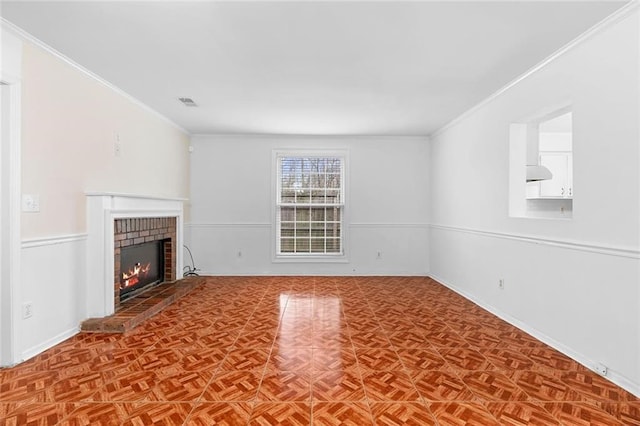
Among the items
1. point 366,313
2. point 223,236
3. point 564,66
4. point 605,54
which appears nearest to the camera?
point 605,54

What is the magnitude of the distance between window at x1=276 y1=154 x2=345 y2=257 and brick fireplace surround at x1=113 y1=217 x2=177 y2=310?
189 centimetres

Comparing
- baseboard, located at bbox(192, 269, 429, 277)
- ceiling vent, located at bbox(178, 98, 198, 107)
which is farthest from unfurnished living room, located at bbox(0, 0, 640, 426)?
baseboard, located at bbox(192, 269, 429, 277)

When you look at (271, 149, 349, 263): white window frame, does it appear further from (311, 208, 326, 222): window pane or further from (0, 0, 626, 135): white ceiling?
(0, 0, 626, 135): white ceiling

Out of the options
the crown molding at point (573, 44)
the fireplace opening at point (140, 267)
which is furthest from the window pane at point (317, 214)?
the crown molding at point (573, 44)

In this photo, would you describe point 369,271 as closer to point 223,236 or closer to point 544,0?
point 223,236

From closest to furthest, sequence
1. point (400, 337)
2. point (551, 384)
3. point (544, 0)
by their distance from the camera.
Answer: point (544, 0) → point (551, 384) → point (400, 337)

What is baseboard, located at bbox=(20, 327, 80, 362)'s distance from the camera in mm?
2594

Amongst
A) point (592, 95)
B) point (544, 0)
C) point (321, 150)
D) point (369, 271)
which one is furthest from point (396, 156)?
point (544, 0)

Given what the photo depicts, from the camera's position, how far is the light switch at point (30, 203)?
2598 millimetres

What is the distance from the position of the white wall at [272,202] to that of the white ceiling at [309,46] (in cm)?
174

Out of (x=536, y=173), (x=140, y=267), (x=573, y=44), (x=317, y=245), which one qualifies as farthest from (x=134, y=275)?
(x=536, y=173)

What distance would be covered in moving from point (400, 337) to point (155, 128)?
4.09 meters

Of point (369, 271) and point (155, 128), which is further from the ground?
point (155, 128)

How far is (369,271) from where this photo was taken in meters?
6.08
